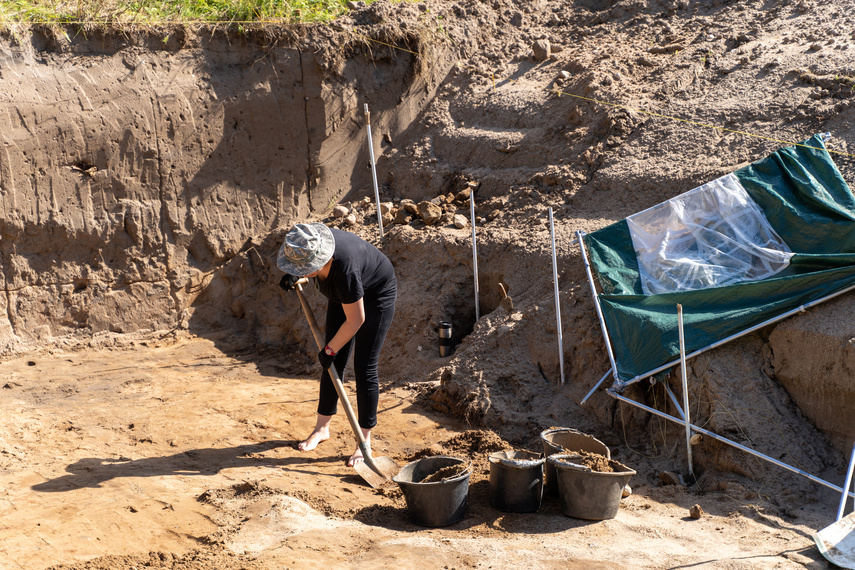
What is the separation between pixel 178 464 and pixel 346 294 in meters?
1.49

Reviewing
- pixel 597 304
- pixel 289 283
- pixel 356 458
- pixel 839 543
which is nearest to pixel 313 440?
pixel 356 458

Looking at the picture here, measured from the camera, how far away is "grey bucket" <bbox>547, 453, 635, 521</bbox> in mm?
3277

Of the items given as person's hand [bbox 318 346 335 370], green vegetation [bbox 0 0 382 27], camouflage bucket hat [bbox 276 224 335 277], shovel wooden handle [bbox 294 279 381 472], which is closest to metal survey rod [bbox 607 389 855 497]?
shovel wooden handle [bbox 294 279 381 472]

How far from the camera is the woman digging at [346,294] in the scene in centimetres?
343

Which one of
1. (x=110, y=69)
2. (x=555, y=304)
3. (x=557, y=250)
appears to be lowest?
(x=555, y=304)

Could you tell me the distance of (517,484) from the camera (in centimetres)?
342

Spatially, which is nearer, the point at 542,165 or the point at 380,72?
the point at 542,165

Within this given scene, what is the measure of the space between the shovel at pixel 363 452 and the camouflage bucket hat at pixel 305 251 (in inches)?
12.7

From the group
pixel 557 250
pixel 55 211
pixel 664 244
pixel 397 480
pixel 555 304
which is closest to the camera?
pixel 397 480

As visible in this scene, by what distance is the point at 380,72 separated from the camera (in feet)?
23.9

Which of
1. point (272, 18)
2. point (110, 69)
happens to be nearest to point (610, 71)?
point (272, 18)

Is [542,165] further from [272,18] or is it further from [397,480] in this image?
[397,480]

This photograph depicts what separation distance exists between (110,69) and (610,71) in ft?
15.5

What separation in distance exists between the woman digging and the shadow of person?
→ 0.22 meters
